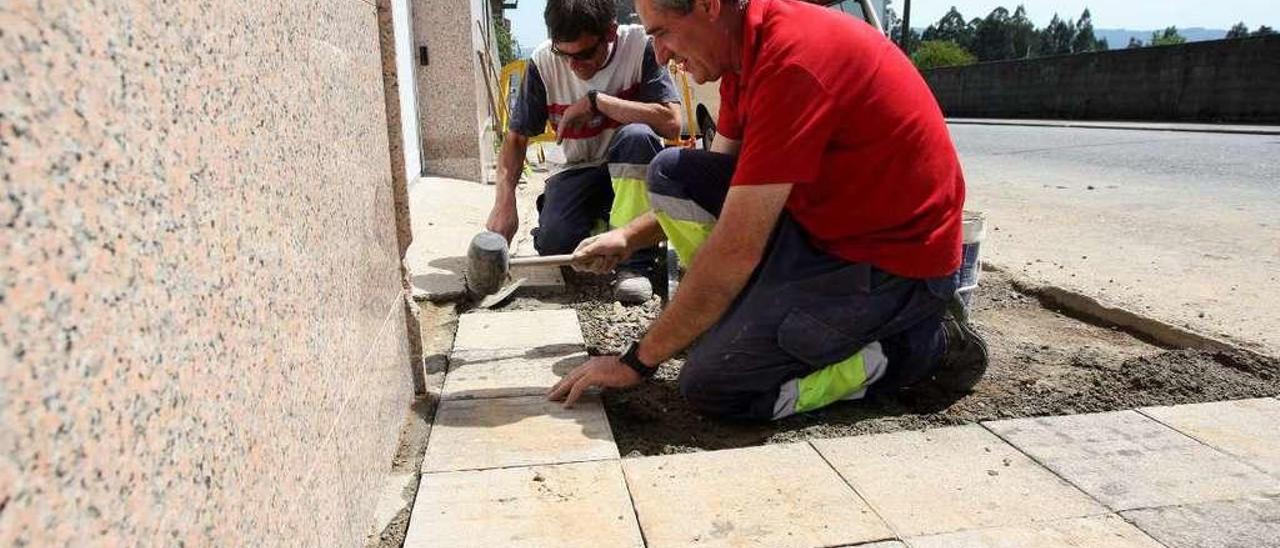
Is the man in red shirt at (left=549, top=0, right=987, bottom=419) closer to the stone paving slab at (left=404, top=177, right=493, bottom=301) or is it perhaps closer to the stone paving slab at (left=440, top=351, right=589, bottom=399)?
the stone paving slab at (left=440, top=351, right=589, bottom=399)

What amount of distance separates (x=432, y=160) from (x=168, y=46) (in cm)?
735

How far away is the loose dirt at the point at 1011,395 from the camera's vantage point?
Result: 92.0 inches

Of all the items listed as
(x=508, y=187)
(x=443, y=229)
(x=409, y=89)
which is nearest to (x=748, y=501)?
(x=508, y=187)

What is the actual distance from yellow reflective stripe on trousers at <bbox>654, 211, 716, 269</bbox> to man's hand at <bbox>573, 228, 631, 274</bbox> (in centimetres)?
15

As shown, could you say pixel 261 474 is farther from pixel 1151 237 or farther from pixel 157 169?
pixel 1151 237

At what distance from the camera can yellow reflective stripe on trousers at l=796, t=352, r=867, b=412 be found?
7.86ft

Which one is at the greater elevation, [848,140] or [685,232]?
[848,140]

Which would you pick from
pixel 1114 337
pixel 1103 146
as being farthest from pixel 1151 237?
pixel 1103 146

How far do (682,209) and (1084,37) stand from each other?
10568cm

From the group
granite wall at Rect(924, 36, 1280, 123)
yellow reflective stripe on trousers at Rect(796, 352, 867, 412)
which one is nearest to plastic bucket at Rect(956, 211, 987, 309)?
yellow reflective stripe on trousers at Rect(796, 352, 867, 412)

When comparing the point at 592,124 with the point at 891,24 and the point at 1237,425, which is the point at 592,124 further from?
the point at 891,24

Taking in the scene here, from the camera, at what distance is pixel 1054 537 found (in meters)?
1.70

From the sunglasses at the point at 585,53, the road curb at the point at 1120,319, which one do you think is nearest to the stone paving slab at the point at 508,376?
the sunglasses at the point at 585,53

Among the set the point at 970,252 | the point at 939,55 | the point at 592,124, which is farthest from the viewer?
the point at 939,55
